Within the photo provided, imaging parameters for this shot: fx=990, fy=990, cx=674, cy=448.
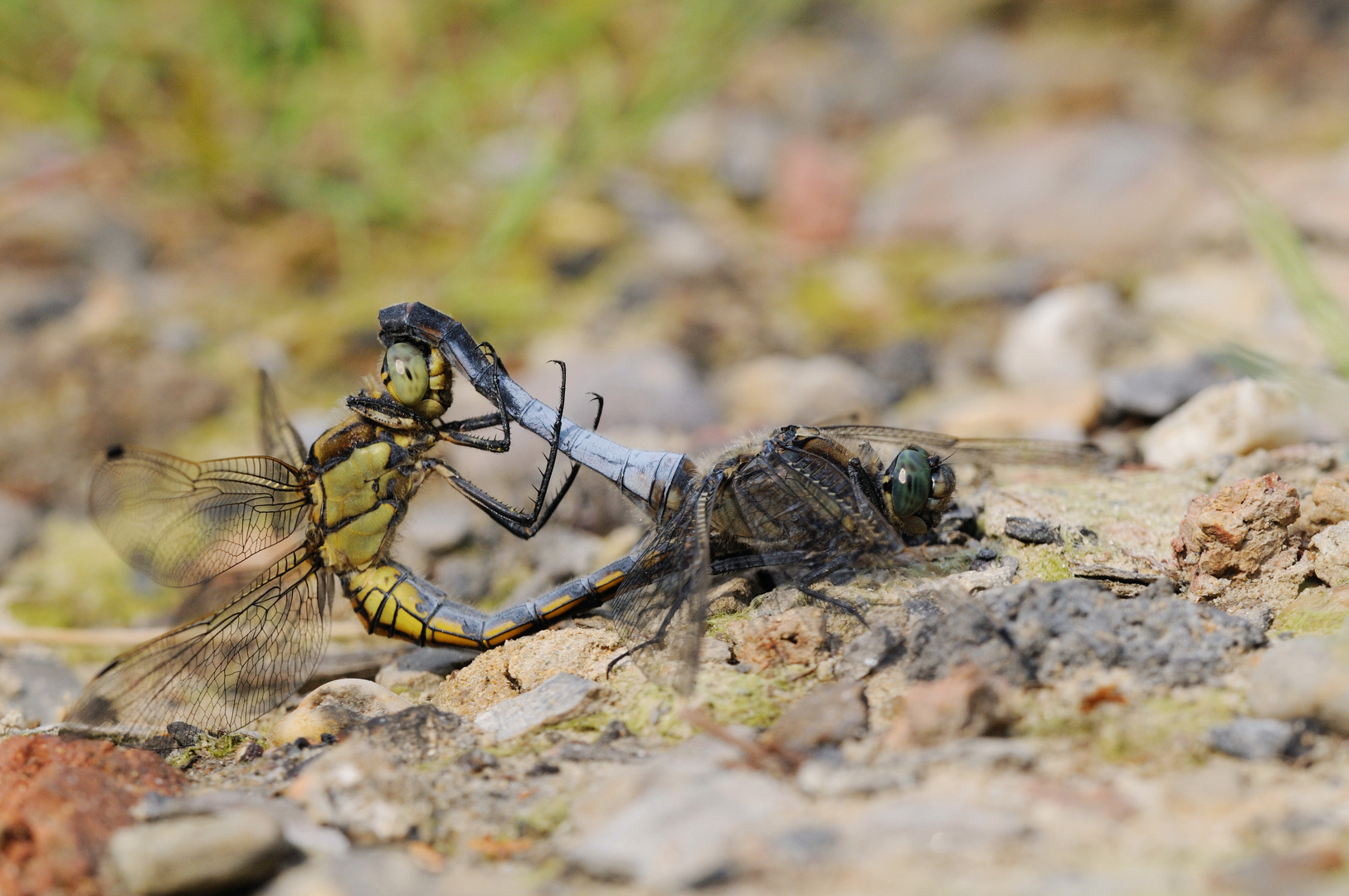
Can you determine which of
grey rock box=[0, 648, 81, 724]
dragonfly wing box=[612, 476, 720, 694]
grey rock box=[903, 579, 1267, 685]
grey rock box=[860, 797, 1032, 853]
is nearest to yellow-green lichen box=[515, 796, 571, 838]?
dragonfly wing box=[612, 476, 720, 694]

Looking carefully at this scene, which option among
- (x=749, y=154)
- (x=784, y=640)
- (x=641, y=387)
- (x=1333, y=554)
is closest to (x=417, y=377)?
(x=641, y=387)

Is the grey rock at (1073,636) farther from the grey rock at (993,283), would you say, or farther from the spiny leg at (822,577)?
the grey rock at (993,283)

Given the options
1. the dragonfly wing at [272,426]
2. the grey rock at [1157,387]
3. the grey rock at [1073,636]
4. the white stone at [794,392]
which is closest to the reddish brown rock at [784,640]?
the grey rock at [1073,636]

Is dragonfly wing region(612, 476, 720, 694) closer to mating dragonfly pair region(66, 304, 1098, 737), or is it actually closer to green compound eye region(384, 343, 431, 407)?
mating dragonfly pair region(66, 304, 1098, 737)

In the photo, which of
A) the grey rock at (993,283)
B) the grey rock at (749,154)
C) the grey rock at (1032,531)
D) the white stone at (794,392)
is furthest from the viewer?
the grey rock at (749,154)

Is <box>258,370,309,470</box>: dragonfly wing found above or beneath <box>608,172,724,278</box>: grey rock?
beneath

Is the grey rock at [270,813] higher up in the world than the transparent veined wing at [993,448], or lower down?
lower down

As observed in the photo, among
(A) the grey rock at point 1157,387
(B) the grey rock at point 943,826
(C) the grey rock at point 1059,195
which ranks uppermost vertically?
(C) the grey rock at point 1059,195

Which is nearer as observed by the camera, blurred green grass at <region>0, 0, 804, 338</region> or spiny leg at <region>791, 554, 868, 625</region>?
spiny leg at <region>791, 554, 868, 625</region>
